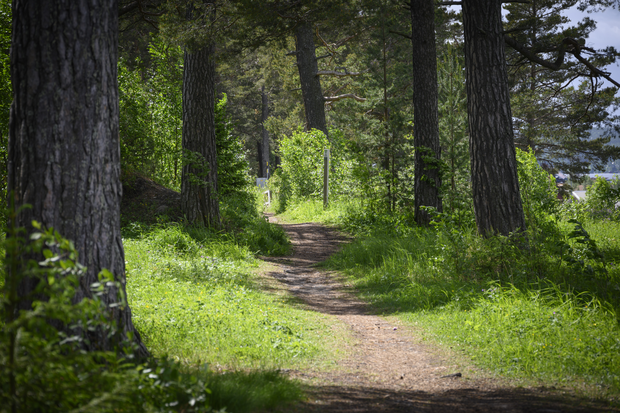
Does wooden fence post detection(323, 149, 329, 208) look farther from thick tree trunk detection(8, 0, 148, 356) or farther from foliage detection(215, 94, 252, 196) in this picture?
thick tree trunk detection(8, 0, 148, 356)

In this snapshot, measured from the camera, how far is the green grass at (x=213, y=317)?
4.34 meters

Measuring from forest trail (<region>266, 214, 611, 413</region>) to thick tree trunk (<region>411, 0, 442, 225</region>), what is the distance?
481 cm

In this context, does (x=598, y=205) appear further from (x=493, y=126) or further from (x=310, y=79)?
(x=310, y=79)

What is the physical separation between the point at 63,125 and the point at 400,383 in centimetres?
329

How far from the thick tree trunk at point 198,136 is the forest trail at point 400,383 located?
14.4ft

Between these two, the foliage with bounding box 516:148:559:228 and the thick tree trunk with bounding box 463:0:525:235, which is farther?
the foliage with bounding box 516:148:559:228

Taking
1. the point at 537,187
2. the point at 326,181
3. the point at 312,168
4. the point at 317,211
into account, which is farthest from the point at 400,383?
the point at 312,168

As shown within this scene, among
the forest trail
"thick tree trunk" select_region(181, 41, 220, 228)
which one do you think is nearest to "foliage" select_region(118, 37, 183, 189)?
"thick tree trunk" select_region(181, 41, 220, 228)

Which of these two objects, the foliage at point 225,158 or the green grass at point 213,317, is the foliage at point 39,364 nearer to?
the green grass at point 213,317

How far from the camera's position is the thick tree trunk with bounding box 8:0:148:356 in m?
2.91

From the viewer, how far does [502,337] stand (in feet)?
15.4

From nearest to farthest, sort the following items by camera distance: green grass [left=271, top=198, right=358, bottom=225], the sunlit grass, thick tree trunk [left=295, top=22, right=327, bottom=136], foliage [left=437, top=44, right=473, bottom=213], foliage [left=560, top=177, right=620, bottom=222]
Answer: the sunlit grass, foliage [left=437, top=44, right=473, bottom=213], foliage [left=560, top=177, right=620, bottom=222], green grass [left=271, top=198, right=358, bottom=225], thick tree trunk [left=295, top=22, right=327, bottom=136]

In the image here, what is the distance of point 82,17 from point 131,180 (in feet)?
29.1

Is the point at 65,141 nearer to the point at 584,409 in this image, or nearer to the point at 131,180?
the point at 584,409
